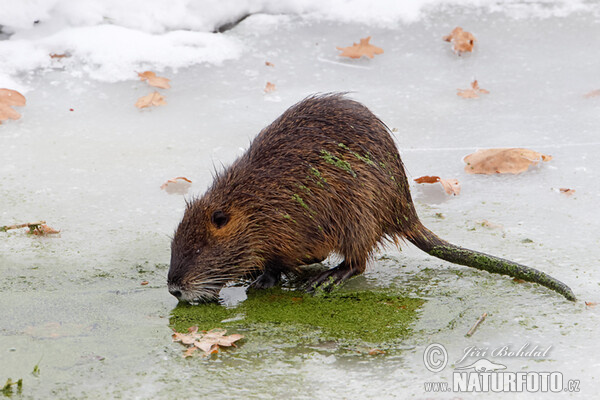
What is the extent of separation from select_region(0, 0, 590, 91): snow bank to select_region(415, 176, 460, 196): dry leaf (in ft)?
7.29

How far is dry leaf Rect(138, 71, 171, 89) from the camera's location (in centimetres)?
572

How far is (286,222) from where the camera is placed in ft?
11.9

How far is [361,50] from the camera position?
245 inches

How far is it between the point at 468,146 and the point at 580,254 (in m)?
1.47

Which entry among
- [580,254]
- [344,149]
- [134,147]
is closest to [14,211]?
[134,147]

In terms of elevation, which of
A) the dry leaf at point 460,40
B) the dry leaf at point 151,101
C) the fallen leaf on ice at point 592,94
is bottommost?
the dry leaf at point 151,101

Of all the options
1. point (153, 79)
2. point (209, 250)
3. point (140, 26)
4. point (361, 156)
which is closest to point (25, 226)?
point (209, 250)

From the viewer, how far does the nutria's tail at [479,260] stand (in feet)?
11.2

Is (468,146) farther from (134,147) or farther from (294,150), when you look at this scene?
(134,147)

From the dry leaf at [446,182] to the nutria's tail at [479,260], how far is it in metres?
0.73

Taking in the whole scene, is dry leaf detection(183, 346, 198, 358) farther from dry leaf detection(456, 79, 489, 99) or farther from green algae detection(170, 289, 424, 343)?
dry leaf detection(456, 79, 489, 99)

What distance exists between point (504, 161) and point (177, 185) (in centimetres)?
205

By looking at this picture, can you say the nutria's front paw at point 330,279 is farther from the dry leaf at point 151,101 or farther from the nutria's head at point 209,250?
the dry leaf at point 151,101

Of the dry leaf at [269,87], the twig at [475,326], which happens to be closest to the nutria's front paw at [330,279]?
the twig at [475,326]
